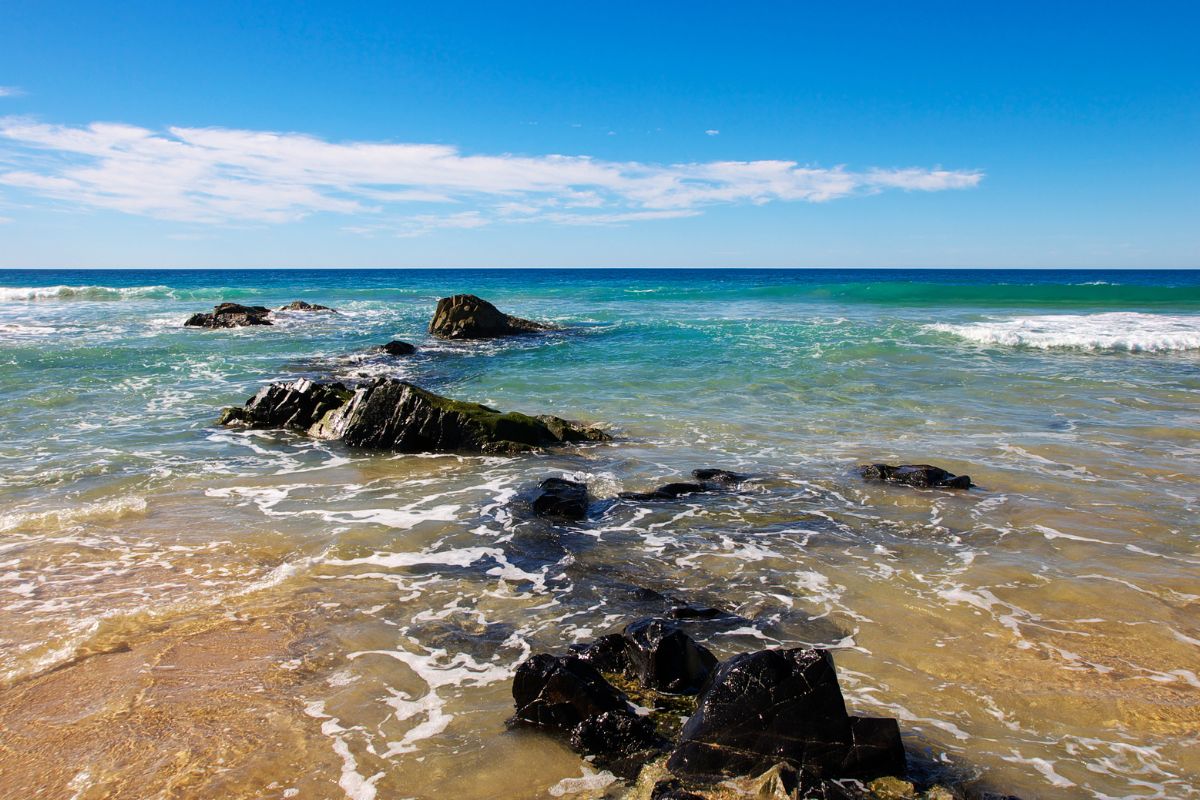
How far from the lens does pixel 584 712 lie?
13.4ft

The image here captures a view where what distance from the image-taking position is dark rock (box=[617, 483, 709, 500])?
8.58 meters

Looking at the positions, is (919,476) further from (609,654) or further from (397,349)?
(397,349)

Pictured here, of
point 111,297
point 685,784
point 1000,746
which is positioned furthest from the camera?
point 111,297

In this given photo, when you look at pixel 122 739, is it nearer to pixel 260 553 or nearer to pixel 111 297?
pixel 260 553

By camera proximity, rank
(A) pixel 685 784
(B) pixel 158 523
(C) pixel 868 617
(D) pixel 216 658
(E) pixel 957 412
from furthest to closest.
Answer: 1. (E) pixel 957 412
2. (B) pixel 158 523
3. (C) pixel 868 617
4. (D) pixel 216 658
5. (A) pixel 685 784

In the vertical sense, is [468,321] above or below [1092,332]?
above

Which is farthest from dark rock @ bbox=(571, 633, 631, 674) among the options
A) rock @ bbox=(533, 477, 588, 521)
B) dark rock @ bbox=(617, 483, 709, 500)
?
dark rock @ bbox=(617, 483, 709, 500)

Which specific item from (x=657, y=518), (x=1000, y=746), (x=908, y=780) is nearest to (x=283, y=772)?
(x=908, y=780)

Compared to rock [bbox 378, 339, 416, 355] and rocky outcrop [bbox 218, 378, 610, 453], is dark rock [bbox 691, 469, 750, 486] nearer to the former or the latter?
rocky outcrop [bbox 218, 378, 610, 453]

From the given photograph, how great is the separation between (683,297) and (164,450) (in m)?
45.5

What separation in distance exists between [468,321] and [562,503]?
18.9 metres

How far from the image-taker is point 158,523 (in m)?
7.61

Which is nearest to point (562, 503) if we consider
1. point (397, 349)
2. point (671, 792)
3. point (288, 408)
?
point (671, 792)

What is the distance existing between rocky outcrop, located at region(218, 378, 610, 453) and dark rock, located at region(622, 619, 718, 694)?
21.4 ft
